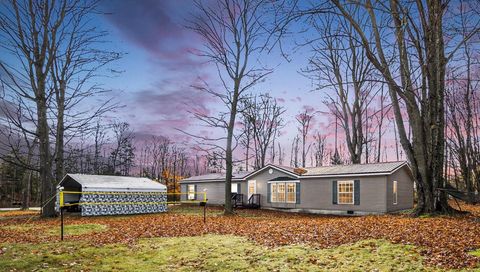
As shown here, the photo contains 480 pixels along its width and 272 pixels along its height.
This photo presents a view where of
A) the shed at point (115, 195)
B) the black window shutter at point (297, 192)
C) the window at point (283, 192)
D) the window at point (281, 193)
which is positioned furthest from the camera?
the window at point (281, 193)

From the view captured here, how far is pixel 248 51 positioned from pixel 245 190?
13.6 m

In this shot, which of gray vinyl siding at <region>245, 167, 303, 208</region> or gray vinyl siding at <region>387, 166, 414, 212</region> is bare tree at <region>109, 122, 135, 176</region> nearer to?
gray vinyl siding at <region>245, 167, 303, 208</region>

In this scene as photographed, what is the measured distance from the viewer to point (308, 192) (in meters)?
25.2

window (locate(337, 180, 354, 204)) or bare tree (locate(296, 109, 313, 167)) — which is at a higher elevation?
bare tree (locate(296, 109, 313, 167))

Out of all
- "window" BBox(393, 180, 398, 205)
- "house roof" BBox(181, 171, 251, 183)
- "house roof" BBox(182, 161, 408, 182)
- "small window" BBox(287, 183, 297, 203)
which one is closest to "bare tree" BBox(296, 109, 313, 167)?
"house roof" BBox(181, 171, 251, 183)

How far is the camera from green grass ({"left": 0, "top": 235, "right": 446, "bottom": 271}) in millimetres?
6598

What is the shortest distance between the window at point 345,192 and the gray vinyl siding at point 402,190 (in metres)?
2.42

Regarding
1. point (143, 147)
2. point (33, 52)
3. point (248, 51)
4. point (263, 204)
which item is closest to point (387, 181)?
point (263, 204)

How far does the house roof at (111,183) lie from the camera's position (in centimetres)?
2170

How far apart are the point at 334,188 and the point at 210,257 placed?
17.5m

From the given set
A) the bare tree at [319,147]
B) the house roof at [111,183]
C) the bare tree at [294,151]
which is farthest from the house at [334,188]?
the bare tree at [319,147]

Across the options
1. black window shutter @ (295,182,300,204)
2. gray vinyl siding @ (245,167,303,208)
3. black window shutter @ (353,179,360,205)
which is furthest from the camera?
gray vinyl siding @ (245,167,303,208)

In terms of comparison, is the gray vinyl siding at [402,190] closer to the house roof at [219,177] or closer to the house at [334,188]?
the house at [334,188]

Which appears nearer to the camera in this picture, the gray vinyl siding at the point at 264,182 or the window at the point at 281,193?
the window at the point at 281,193
